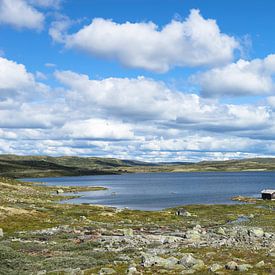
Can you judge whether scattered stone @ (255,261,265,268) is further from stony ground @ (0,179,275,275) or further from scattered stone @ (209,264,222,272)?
scattered stone @ (209,264,222,272)

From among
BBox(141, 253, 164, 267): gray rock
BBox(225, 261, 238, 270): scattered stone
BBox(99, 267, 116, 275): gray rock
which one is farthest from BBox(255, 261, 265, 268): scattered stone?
BBox(99, 267, 116, 275): gray rock

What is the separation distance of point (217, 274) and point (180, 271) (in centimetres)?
318

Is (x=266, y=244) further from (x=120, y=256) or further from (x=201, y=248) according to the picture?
(x=120, y=256)

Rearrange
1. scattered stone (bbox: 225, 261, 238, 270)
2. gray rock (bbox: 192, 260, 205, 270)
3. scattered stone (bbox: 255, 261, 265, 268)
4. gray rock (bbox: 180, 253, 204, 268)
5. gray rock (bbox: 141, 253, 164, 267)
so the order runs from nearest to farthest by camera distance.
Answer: scattered stone (bbox: 225, 261, 238, 270)
gray rock (bbox: 192, 260, 205, 270)
scattered stone (bbox: 255, 261, 265, 268)
gray rock (bbox: 180, 253, 204, 268)
gray rock (bbox: 141, 253, 164, 267)

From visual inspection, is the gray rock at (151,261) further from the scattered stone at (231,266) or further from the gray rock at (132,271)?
the scattered stone at (231,266)

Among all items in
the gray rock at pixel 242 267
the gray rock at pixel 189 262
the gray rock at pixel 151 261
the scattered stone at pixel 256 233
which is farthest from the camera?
the scattered stone at pixel 256 233

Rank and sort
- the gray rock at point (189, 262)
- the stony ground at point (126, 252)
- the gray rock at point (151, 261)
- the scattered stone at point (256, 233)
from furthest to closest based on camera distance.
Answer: the scattered stone at point (256, 233) < the gray rock at point (151, 261) < the gray rock at point (189, 262) < the stony ground at point (126, 252)

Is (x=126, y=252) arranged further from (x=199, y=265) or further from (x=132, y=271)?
(x=199, y=265)

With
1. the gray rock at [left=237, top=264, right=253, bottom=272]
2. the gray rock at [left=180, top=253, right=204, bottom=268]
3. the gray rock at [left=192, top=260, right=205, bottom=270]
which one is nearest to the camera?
the gray rock at [left=237, top=264, right=253, bottom=272]

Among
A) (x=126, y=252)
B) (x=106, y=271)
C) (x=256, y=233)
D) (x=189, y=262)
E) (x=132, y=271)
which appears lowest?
(x=126, y=252)

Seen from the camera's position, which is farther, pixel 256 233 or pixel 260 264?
pixel 256 233

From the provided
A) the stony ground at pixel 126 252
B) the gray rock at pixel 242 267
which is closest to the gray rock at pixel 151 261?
the stony ground at pixel 126 252

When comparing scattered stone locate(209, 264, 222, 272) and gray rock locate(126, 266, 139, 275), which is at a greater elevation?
scattered stone locate(209, 264, 222, 272)

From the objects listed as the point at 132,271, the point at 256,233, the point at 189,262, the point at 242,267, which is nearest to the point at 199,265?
the point at 189,262
